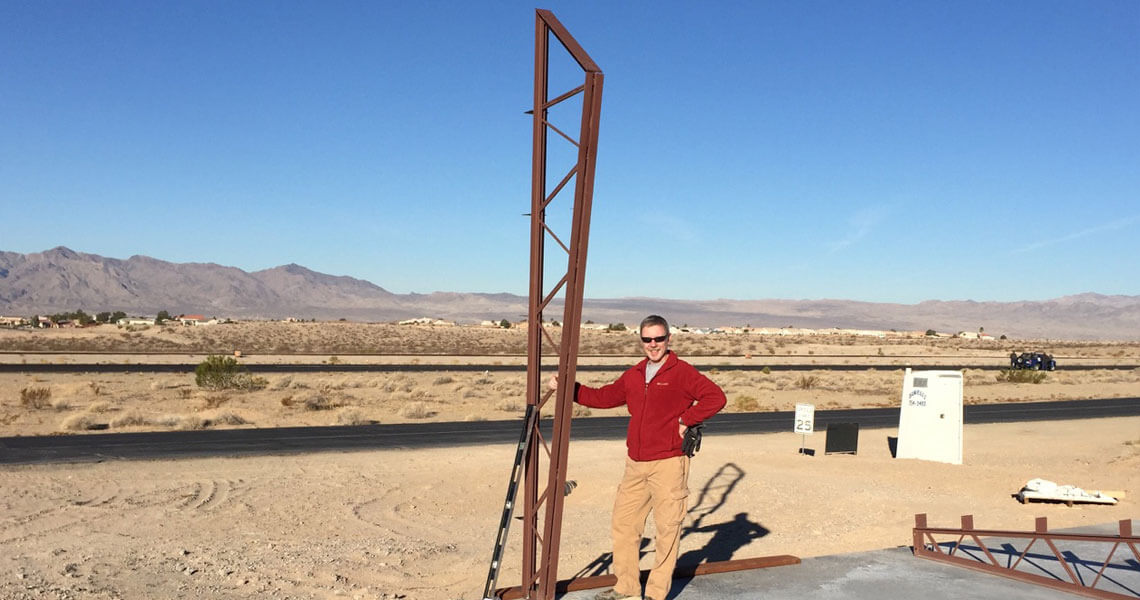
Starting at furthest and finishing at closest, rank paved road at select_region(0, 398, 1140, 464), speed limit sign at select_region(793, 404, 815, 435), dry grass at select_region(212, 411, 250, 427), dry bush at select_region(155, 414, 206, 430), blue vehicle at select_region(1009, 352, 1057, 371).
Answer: blue vehicle at select_region(1009, 352, 1057, 371)
dry grass at select_region(212, 411, 250, 427)
dry bush at select_region(155, 414, 206, 430)
speed limit sign at select_region(793, 404, 815, 435)
paved road at select_region(0, 398, 1140, 464)

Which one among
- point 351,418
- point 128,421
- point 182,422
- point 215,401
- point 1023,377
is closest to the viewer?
point 128,421

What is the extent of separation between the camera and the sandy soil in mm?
10258

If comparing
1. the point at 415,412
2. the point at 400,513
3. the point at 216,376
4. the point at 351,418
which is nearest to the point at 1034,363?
the point at 415,412

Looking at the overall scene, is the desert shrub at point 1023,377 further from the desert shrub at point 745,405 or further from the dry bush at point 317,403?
the dry bush at point 317,403

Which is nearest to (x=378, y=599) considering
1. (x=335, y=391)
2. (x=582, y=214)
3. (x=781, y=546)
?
(x=582, y=214)

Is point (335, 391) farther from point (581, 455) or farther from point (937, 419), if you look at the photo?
point (937, 419)

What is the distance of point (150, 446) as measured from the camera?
21.8 metres

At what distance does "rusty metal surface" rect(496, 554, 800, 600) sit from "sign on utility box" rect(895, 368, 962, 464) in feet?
39.1

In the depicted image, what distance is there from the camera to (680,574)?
8.21 m

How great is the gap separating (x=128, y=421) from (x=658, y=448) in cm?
2332

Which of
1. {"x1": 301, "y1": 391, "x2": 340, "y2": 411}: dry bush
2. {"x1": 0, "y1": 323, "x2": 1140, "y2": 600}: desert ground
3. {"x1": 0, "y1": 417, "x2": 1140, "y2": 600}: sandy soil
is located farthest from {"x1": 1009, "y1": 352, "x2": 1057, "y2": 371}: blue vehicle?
{"x1": 301, "y1": 391, "x2": 340, "y2": 411}: dry bush

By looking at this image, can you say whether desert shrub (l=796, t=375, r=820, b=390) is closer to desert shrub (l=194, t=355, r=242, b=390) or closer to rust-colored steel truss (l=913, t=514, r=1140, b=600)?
desert shrub (l=194, t=355, r=242, b=390)

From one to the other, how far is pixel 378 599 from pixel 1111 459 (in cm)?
1824

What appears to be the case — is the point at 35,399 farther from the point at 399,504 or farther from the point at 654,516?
the point at 654,516
